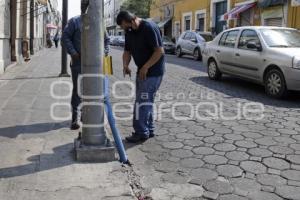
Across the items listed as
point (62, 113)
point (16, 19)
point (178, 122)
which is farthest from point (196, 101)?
point (16, 19)

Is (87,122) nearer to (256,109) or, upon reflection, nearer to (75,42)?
(75,42)

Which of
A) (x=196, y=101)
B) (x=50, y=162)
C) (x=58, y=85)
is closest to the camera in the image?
(x=50, y=162)

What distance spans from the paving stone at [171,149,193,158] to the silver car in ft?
14.0

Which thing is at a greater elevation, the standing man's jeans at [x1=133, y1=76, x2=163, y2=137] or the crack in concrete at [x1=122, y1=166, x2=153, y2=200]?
the standing man's jeans at [x1=133, y1=76, x2=163, y2=137]

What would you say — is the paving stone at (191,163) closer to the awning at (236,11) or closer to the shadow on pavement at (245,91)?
the shadow on pavement at (245,91)

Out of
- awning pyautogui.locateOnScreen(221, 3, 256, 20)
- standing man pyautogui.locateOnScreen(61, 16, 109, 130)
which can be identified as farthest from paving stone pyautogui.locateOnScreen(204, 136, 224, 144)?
awning pyautogui.locateOnScreen(221, 3, 256, 20)

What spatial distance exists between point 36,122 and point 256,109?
3.94 m

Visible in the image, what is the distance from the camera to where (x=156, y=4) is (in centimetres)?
4700

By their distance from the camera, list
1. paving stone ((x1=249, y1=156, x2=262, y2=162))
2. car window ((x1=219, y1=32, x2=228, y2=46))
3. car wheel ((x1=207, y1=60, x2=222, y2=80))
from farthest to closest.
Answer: car wheel ((x1=207, y1=60, x2=222, y2=80)), car window ((x1=219, y1=32, x2=228, y2=46)), paving stone ((x1=249, y1=156, x2=262, y2=162))

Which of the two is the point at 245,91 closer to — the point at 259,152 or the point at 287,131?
the point at 287,131

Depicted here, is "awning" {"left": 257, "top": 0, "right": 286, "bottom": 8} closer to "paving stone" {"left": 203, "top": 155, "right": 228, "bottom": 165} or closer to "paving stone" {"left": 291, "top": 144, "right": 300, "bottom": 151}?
"paving stone" {"left": 291, "top": 144, "right": 300, "bottom": 151}

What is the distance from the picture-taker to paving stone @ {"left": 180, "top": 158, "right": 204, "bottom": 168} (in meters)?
4.95

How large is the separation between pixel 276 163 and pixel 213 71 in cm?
760

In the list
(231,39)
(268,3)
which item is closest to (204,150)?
(231,39)
